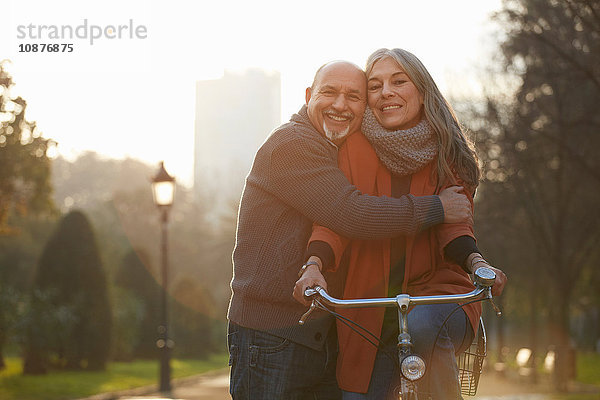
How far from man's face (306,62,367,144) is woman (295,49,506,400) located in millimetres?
56

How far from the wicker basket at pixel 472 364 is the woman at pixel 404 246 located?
65mm

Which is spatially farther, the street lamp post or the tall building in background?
the tall building in background

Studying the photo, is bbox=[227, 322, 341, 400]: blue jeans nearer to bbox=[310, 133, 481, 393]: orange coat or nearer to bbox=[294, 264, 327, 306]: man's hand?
bbox=[310, 133, 481, 393]: orange coat

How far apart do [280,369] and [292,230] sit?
1.97 ft

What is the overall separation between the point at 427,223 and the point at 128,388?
1620 centimetres

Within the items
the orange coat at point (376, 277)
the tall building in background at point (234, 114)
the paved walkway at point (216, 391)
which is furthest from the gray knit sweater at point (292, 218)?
the tall building in background at point (234, 114)

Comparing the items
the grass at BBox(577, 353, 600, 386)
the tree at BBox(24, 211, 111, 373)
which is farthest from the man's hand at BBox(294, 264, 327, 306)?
the grass at BBox(577, 353, 600, 386)

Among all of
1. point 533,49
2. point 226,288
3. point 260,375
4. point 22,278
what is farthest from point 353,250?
point 226,288

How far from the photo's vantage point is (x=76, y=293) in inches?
806

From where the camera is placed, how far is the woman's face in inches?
145

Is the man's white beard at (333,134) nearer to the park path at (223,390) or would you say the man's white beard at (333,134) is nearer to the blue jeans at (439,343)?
the blue jeans at (439,343)

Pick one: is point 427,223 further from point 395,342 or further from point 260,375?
point 260,375

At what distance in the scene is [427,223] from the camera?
3385mm

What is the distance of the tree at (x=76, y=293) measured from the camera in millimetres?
20016
